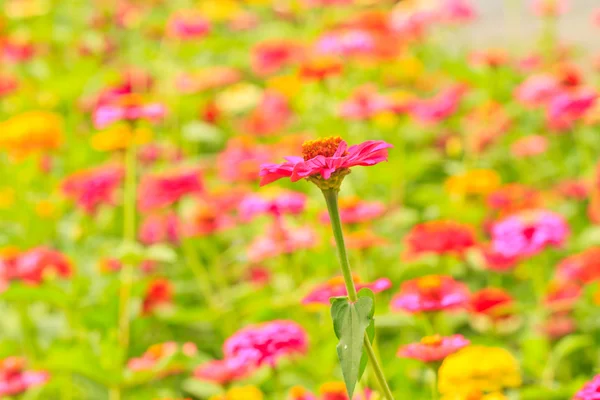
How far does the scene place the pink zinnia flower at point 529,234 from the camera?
1209 mm

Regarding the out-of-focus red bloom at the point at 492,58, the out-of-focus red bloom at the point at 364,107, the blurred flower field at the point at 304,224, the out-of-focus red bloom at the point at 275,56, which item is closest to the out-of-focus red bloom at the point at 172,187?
the blurred flower field at the point at 304,224

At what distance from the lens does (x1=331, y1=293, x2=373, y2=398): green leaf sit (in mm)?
538

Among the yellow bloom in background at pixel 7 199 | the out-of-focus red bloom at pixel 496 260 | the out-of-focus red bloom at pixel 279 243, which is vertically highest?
the yellow bloom in background at pixel 7 199

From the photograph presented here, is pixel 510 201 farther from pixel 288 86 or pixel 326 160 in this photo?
pixel 326 160

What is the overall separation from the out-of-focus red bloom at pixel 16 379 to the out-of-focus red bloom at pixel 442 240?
1.88ft

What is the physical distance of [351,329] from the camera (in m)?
0.56

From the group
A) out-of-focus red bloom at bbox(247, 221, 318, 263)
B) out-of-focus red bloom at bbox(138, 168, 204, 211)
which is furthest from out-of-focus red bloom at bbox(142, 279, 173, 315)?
out-of-focus red bloom at bbox(247, 221, 318, 263)

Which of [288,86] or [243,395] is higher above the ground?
[288,86]

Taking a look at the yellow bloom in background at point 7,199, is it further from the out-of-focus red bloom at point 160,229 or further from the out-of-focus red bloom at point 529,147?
the out-of-focus red bloom at point 529,147

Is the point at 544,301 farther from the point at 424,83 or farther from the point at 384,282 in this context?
the point at 424,83

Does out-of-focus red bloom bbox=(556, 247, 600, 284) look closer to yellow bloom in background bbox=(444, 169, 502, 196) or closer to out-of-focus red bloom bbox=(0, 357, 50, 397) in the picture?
yellow bloom in background bbox=(444, 169, 502, 196)

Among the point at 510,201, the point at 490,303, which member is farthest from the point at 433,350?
the point at 510,201

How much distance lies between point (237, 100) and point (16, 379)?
1.29 metres

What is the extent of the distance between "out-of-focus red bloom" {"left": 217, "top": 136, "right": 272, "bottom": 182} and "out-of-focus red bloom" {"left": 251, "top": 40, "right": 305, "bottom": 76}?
19.2 inches
